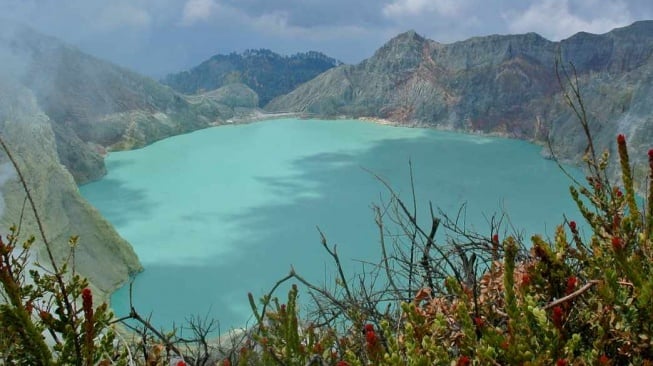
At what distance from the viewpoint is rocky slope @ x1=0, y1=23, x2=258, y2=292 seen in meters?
12.4

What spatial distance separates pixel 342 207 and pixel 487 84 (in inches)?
1250

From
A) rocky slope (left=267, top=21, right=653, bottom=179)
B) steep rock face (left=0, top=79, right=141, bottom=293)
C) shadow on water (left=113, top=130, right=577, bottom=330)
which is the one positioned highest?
rocky slope (left=267, top=21, right=653, bottom=179)

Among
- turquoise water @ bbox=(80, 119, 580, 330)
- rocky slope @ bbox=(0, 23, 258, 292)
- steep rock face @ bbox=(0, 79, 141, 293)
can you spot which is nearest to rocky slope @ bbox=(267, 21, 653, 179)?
turquoise water @ bbox=(80, 119, 580, 330)

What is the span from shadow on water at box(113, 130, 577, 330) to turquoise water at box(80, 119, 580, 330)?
2.0 inches

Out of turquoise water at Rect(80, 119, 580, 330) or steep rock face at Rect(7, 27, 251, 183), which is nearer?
turquoise water at Rect(80, 119, 580, 330)

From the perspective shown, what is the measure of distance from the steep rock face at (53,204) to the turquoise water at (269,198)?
78cm

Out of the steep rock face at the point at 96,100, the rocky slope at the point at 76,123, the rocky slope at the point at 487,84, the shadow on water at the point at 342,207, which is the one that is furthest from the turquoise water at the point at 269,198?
the rocky slope at the point at 487,84

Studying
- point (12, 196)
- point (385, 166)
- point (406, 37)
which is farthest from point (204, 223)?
point (406, 37)

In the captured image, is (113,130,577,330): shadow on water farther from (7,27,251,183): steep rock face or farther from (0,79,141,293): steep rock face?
(7,27,251,183): steep rock face

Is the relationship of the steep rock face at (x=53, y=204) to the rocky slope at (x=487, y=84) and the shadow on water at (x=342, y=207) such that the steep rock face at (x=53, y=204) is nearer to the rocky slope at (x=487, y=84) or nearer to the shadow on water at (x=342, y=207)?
the shadow on water at (x=342, y=207)

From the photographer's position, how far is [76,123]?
114 feet

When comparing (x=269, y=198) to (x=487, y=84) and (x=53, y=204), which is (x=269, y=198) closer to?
(x=53, y=204)

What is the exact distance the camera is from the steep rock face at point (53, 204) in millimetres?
11805

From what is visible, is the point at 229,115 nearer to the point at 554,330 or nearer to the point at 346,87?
the point at 346,87
